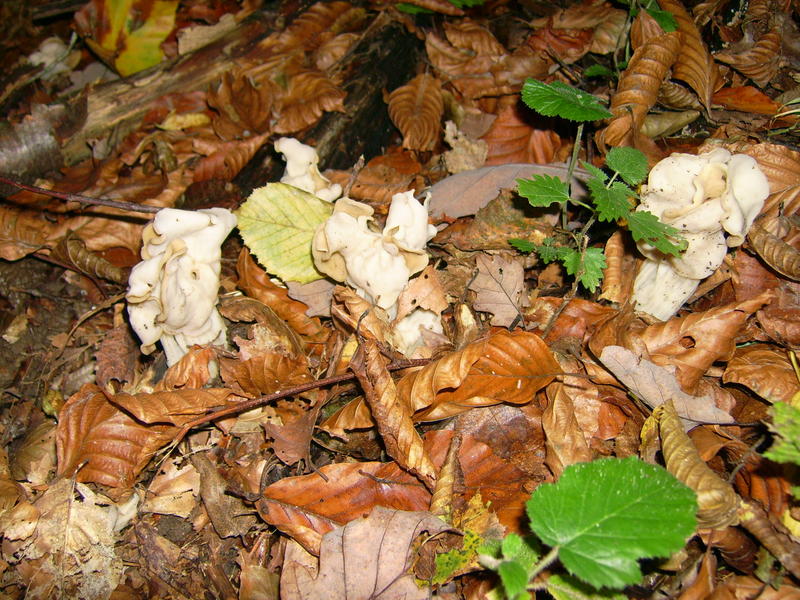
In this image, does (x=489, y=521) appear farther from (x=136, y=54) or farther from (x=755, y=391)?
(x=136, y=54)

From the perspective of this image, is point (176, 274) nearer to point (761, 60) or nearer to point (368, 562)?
point (368, 562)

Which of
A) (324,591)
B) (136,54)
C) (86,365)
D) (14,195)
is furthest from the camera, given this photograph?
(136,54)

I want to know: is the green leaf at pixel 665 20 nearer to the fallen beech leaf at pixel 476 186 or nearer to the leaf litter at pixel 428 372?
the leaf litter at pixel 428 372

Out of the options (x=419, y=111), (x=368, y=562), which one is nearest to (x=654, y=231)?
(x=368, y=562)

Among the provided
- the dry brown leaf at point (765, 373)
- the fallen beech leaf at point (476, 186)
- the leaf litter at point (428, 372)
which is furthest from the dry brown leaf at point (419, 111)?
the dry brown leaf at point (765, 373)

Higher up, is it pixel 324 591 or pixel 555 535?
pixel 555 535

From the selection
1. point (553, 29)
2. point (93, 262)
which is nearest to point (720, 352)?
point (553, 29)
